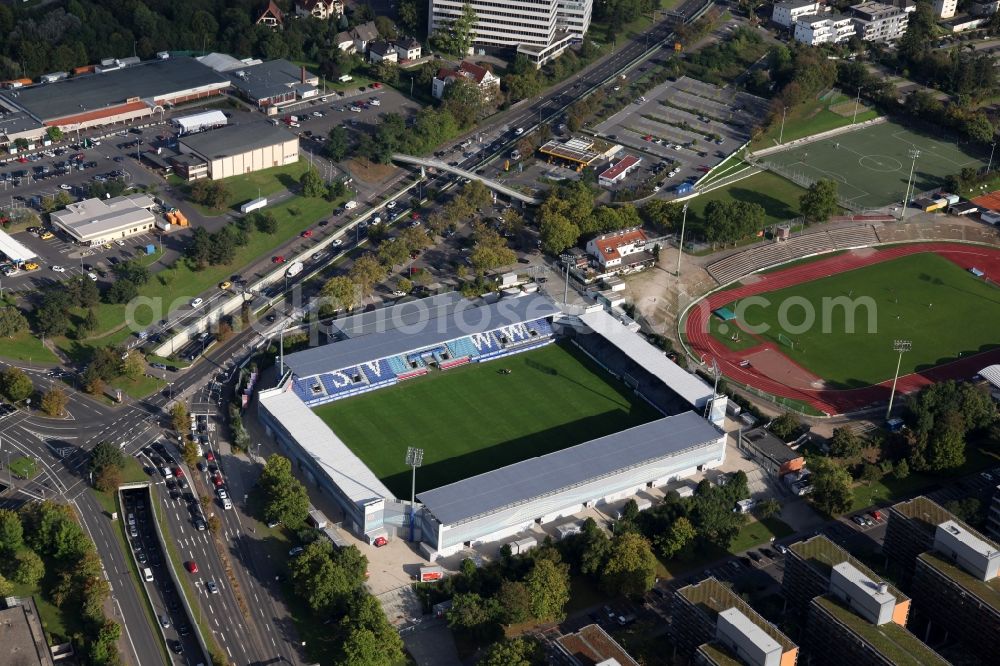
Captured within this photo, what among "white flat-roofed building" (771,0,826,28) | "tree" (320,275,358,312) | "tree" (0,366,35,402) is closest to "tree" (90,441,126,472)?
"tree" (0,366,35,402)

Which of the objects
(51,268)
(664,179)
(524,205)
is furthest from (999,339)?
(51,268)

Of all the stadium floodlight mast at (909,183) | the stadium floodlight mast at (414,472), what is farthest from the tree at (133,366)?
the stadium floodlight mast at (909,183)

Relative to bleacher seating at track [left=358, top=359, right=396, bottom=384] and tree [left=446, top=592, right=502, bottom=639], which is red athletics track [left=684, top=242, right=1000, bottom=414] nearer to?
bleacher seating at track [left=358, top=359, right=396, bottom=384]

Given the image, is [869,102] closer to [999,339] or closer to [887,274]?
[887,274]

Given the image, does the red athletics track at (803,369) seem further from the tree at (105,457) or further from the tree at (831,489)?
the tree at (105,457)

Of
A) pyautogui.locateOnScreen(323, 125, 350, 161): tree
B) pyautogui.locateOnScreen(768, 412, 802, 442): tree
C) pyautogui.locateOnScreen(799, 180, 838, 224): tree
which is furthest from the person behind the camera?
pyautogui.locateOnScreen(323, 125, 350, 161): tree
